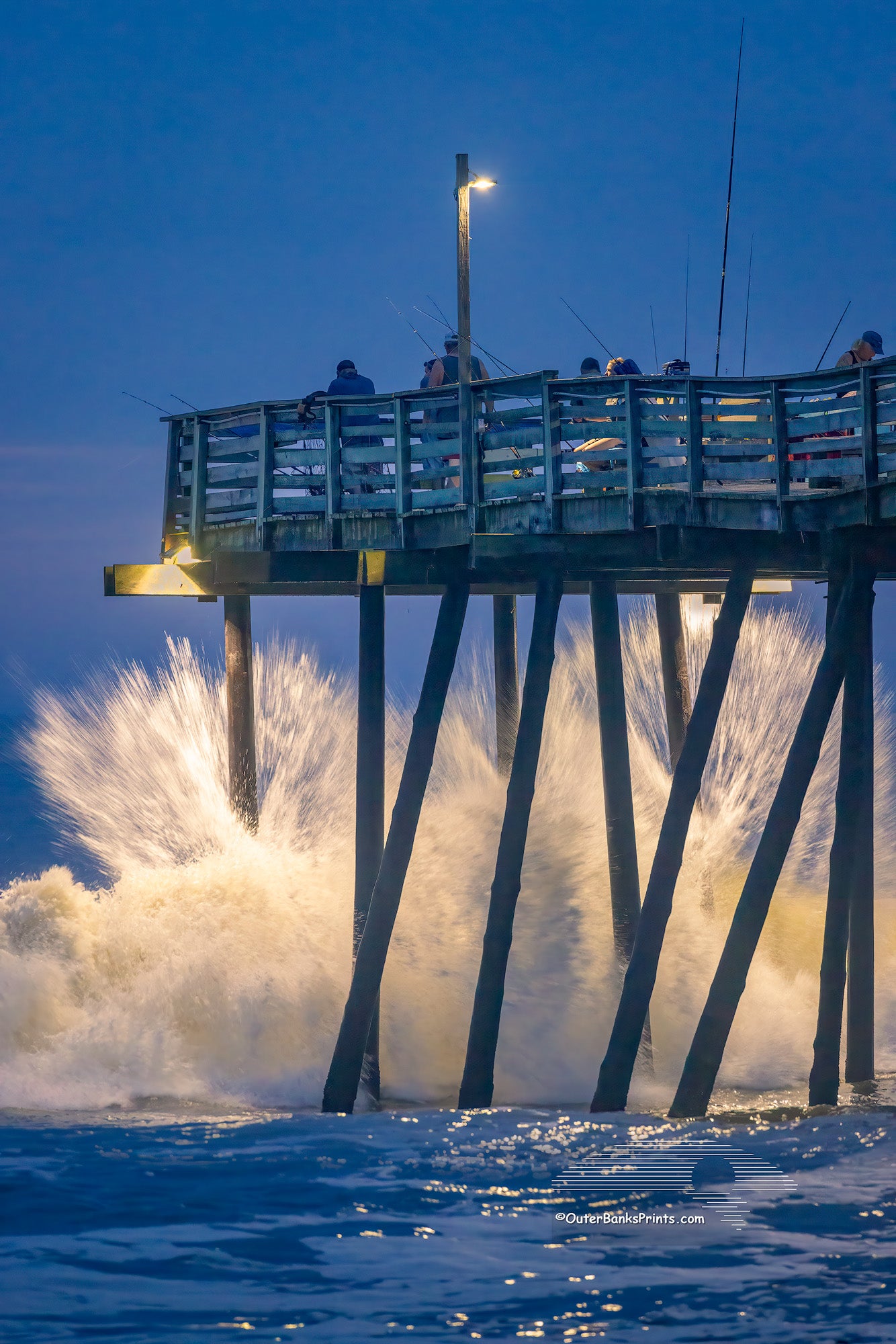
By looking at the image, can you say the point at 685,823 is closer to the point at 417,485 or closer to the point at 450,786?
the point at 417,485

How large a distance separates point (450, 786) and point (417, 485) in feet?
19.1

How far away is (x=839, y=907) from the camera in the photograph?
12.9 metres

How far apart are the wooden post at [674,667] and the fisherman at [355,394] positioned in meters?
5.62

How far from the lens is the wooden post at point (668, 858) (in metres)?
12.2

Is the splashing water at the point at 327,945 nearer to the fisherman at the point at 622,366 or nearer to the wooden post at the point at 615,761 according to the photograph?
the wooden post at the point at 615,761

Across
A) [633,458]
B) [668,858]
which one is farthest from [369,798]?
[633,458]

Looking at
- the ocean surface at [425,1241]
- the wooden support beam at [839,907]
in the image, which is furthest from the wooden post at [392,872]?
the wooden support beam at [839,907]

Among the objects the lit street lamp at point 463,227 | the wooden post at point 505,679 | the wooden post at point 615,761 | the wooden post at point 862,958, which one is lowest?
the wooden post at point 862,958

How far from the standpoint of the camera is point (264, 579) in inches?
563

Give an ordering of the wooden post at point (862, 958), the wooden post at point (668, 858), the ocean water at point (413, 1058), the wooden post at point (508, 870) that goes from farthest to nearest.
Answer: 1. the wooden post at point (862, 958)
2. the wooden post at point (508, 870)
3. the wooden post at point (668, 858)
4. the ocean water at point (413, 1058)

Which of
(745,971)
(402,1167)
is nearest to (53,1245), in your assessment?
(402,1167)

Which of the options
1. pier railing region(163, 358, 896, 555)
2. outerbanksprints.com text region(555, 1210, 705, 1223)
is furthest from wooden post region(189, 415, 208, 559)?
outerbanksprints.com text region(555, 1210, 705, 1223)

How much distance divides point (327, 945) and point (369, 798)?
2.94 m

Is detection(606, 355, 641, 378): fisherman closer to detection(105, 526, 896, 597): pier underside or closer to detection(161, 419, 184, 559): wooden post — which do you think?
detection(105, 526, 896, 597): pier underside
